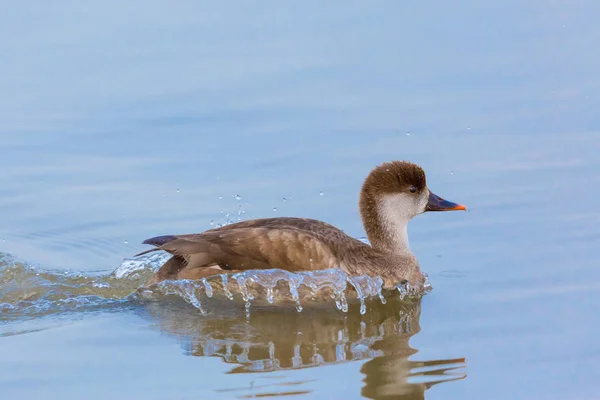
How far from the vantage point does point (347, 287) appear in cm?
892

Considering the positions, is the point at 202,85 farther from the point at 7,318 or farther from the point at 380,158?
the point at 7,318

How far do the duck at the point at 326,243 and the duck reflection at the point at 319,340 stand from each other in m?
0.33

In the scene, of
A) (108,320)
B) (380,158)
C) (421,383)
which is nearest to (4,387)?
(108,320)

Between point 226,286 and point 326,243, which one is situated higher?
point 326,243

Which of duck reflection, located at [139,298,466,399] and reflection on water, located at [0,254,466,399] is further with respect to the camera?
reflection on water, located at [0,254,466,399]

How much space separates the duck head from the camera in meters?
9.37

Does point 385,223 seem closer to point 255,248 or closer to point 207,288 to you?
point 255,248

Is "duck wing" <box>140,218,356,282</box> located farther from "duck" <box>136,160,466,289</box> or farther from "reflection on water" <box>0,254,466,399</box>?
"reflection on water" <box>0,254,466,399</box>

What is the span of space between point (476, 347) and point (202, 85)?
21.3 feet

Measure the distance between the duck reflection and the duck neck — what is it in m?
0.57

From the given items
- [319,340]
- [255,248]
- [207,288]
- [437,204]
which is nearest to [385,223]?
[437,204]

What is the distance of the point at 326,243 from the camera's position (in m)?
8.95

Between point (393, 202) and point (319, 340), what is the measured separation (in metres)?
1.89

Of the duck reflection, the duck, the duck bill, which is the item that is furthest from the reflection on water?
the duck bill
